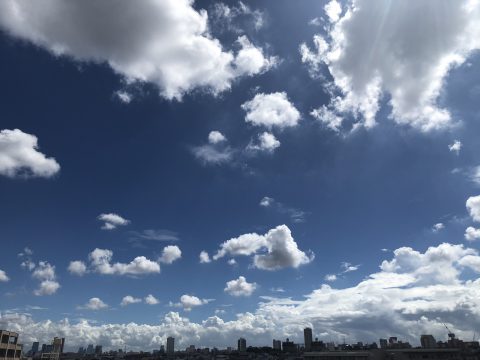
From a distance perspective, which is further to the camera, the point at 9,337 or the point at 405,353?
the point at 405,353

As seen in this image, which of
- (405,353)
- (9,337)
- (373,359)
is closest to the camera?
(9,337)

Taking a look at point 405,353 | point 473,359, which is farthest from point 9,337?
point 473,359

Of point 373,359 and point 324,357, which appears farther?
point 324,357

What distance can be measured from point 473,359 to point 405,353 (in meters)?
29.3

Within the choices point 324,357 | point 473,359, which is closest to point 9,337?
point 324,357

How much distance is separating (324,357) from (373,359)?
29.0 metres

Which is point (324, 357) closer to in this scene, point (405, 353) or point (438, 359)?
point (405, 353)

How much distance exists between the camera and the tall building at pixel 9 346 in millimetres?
126912

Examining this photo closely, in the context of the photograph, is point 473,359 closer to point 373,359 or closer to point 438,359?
point 438,359

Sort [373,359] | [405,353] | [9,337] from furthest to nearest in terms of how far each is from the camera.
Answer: [405,353], [373,359], [9,337]

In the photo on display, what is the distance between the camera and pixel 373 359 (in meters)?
178

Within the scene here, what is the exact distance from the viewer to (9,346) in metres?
131

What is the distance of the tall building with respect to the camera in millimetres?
126912

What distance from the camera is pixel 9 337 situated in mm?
131375
